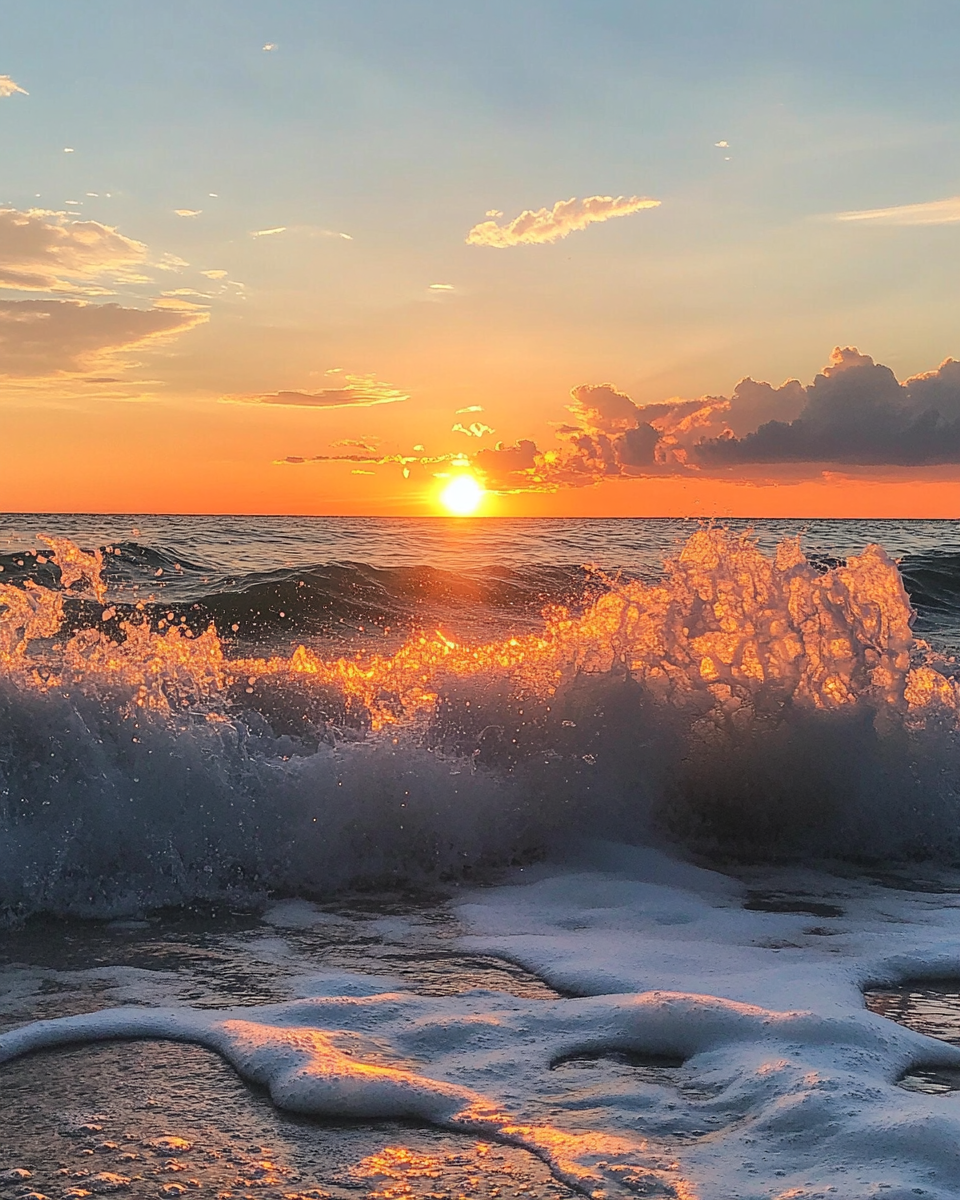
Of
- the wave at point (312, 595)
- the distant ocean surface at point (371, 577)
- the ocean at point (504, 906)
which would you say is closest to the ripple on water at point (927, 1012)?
the ocean at point (504, 906)

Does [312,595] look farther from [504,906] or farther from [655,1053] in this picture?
[655,1053]

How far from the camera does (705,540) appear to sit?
7449 millimetres

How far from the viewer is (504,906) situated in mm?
4758

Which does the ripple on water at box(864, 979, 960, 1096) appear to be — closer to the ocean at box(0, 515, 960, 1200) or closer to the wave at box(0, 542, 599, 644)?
the ocean at box(0, 515, 960, 1200)

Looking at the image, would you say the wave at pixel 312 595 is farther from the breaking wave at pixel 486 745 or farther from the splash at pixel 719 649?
the splash at pixel 719 649

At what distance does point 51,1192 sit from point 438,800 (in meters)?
3.39

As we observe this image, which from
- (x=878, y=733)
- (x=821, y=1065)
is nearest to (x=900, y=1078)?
(x=821, y=1065)

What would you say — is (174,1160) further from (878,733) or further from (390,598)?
(390,598)

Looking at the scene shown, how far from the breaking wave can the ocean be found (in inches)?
0.8

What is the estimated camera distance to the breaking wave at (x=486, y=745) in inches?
202

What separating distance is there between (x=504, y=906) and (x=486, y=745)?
175cm

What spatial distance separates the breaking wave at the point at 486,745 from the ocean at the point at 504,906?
2 centimetres

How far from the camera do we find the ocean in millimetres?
2613

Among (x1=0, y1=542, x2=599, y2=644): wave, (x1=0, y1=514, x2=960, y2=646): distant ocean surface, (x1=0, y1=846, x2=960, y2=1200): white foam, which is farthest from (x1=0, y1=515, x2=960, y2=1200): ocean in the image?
(x1=0, y1=542, x2=599, y2=644): wave
